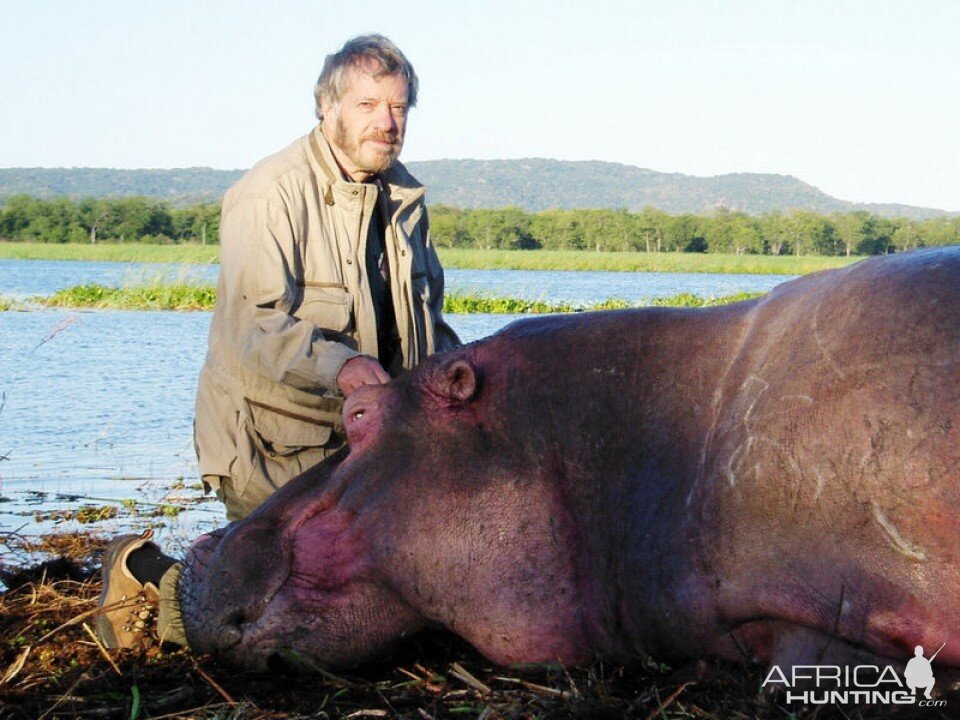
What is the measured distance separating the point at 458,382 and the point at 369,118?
1.81 meters

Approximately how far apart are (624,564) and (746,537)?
316 mm

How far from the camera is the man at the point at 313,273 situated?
4652 mm

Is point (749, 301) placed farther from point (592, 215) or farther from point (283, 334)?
point (592, 215)

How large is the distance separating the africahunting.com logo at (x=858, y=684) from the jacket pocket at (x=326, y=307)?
2.35m

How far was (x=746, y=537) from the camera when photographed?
2.82 meters

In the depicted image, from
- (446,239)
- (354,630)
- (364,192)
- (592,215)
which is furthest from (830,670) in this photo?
(592,215)

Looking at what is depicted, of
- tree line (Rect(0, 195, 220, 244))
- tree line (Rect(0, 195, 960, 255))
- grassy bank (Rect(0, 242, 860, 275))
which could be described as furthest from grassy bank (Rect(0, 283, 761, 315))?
tree line (Rect(0, 195, 220, 244))

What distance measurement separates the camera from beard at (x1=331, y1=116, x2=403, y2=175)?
480 cm

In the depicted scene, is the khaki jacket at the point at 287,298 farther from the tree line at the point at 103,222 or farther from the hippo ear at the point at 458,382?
the tree line at the point at 103,222

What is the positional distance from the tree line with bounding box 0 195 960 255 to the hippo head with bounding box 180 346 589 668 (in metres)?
77.7

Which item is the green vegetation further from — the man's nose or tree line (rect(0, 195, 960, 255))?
the man's nose

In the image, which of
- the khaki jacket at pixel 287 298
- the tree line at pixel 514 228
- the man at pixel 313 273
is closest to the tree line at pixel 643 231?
the tree line at pixel 514 228

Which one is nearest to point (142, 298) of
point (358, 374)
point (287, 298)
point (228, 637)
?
point (287, 298)

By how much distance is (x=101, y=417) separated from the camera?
11.0 metres
